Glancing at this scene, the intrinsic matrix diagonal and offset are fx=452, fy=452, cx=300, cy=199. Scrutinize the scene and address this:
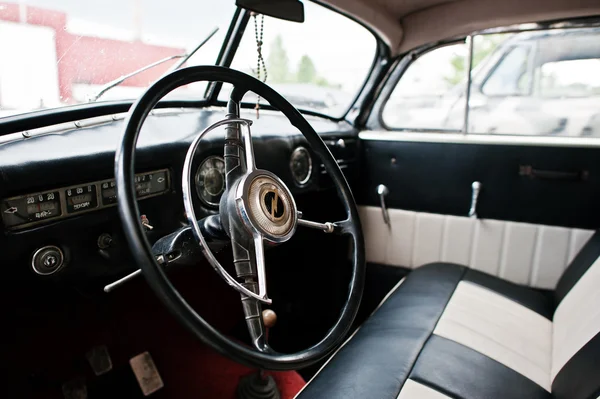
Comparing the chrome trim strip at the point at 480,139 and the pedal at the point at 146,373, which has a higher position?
the chrome trim strip at the point at 480,139

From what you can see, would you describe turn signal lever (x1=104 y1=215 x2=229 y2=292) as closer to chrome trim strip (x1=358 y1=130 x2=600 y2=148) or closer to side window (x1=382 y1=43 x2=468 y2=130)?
chrome trim strip (x1=358 y1=130 x2=600 y2=148)

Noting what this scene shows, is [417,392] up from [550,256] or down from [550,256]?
down

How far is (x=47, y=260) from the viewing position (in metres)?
1.05

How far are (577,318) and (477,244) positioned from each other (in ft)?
2.41

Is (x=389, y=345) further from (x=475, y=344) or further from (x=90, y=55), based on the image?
(x=90, y=55)

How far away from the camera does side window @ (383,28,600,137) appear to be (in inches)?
76.5

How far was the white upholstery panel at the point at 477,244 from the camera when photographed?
1.92m

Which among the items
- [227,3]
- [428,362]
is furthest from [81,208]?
[428,362]

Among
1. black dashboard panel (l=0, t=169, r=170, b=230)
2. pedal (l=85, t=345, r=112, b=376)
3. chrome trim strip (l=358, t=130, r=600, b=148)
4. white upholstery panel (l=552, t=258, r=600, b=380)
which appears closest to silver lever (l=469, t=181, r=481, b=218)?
chrome trim strip (l=358, t=130, r=600, b=148)

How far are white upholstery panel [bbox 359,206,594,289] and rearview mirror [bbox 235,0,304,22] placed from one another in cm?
115

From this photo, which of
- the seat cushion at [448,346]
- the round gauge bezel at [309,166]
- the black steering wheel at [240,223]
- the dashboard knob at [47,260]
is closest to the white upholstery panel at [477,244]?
the seat cushion at [448,346]

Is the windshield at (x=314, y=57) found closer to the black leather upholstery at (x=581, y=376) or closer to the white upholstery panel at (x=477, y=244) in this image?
the white upholstery panel at (x=477, y=244)

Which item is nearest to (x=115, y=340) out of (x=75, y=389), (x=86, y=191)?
(x=75, y=389)

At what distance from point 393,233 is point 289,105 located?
1249 millimetres
